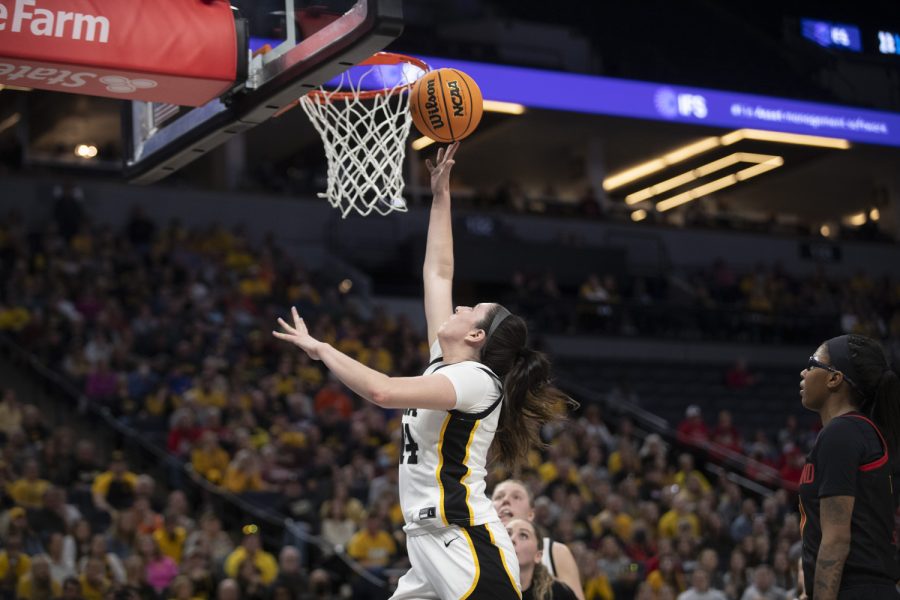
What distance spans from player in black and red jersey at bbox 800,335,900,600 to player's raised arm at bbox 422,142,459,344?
1.44 m

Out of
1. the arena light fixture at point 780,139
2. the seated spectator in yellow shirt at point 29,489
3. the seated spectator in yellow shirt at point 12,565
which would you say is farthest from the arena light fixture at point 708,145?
the seated spectator in yellow shirt at point 12,565

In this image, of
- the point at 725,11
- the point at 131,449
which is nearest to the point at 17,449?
the point at 131,449

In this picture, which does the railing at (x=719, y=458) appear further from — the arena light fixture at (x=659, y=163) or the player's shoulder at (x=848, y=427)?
the player's shoulder at (x=848, y=427)

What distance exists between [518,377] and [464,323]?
289 mm

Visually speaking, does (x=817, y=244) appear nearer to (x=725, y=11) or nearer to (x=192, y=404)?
(x=725, y=11)

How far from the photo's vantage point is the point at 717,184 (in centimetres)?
2734

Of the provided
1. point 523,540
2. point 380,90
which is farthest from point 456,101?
point 523,540

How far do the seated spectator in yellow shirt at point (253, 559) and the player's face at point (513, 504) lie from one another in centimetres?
484

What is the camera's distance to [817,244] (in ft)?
83.6

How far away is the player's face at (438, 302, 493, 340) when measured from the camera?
182 inches

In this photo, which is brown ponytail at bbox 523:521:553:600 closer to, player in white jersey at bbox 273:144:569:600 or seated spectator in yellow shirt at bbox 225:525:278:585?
player in white jersey at bbox 273:144:569:600

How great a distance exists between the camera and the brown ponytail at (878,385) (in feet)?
14.5

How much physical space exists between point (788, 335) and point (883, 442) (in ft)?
62.9

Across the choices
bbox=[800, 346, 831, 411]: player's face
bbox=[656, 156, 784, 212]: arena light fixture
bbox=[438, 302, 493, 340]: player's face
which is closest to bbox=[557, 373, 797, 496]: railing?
bbox=[656, 156, 784, 212]: arena light fixture
